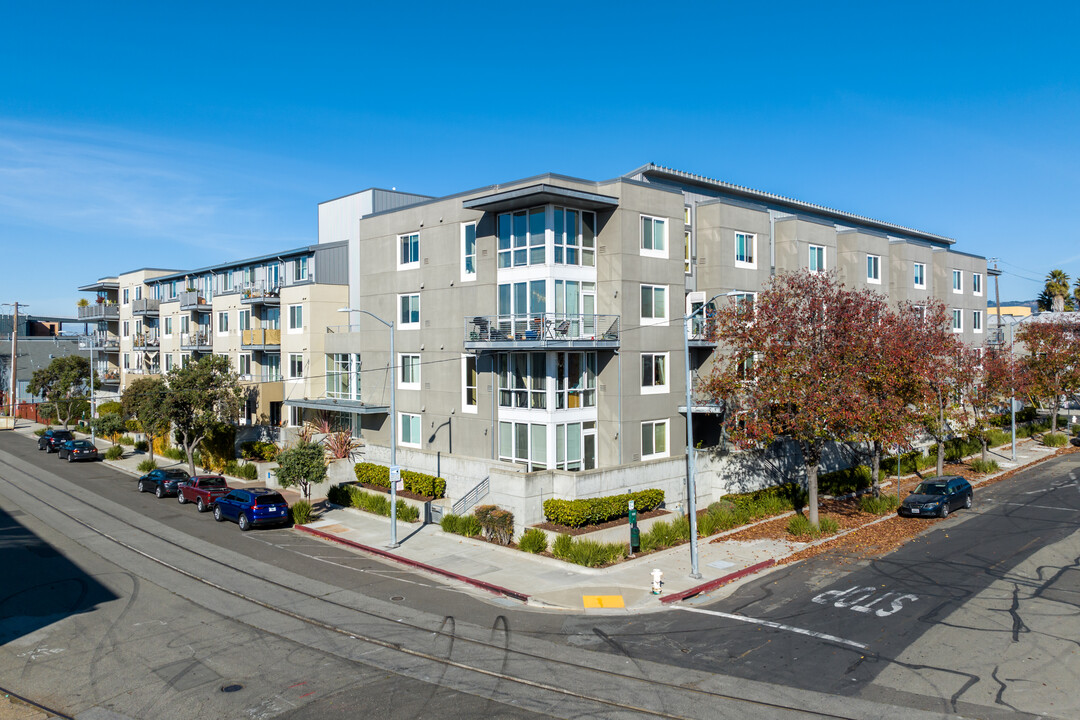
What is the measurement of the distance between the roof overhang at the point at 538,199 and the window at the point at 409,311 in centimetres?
666

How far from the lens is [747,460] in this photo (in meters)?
30.1

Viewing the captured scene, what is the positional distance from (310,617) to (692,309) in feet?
70.6

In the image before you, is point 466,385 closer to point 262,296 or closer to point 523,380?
point 523,380

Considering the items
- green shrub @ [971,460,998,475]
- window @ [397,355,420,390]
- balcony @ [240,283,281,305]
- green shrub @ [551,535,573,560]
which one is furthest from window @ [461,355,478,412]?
green shrub @ [971,460,998,475]

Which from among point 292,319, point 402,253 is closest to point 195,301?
point 292,319

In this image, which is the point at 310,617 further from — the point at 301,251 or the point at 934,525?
the point at 301,251

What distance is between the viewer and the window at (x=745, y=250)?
32.5 metres

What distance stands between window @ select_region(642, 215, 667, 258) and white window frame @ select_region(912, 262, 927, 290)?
25.1 meters

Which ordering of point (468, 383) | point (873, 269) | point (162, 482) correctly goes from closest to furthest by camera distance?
point (468, 383) → point (162, 482) → point (873, 269)

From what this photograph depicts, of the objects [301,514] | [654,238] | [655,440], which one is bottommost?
[301,514]

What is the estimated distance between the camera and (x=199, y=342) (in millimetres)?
51250

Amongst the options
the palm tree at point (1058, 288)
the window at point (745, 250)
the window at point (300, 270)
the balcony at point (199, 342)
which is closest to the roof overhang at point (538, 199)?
the window at point (745, 250)

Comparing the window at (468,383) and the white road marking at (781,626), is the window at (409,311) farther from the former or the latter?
the white road marking at (781,626)

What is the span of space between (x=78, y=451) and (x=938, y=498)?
5193 centimetres
